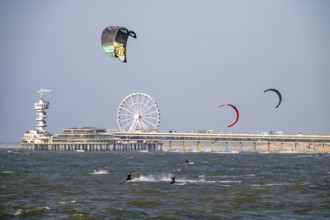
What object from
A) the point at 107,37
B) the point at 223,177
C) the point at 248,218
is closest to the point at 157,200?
the point at 248,218

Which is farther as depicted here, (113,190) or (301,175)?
(301,175)

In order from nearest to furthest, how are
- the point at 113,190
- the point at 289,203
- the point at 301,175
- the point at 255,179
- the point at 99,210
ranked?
the point at 99,210 < the point at 289,203 < the point at 113,190 < the point at 255,179 < the point at 301,175

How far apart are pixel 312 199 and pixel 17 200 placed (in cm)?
2201

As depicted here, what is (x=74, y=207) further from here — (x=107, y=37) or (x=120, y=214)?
(x=107, y=37)

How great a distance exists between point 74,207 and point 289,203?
15.4m

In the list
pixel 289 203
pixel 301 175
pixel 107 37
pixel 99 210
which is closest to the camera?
pixel 99 210

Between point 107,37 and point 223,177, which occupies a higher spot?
point 107,37

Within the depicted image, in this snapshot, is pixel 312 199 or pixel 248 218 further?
pixel 312 199

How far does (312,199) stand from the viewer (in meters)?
58.6

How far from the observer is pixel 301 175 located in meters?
87.9

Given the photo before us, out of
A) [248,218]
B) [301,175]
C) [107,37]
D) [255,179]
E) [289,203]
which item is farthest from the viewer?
[301,175]

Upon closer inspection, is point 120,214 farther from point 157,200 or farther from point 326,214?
point 326,214

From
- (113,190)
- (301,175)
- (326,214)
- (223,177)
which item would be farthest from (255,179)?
(326,214)

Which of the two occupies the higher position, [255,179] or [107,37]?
[107,37]
